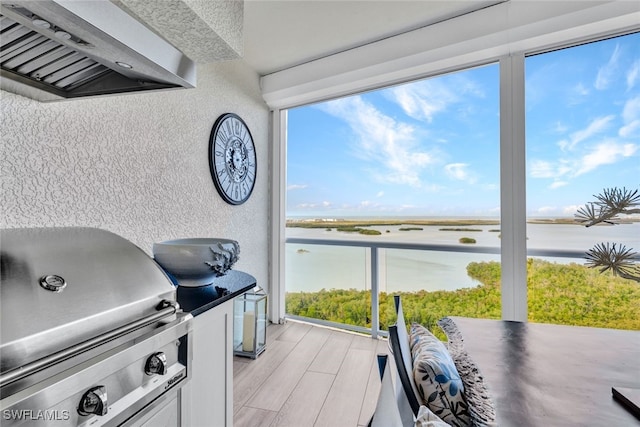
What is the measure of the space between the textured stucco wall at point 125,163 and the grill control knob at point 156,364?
2.88 ft

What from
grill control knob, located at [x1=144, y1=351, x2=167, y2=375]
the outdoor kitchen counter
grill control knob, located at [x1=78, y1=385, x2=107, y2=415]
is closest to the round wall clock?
the outdoor kitchen counter

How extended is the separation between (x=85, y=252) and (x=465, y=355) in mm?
1271

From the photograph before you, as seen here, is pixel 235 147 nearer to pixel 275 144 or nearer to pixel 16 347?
pixel 275 144

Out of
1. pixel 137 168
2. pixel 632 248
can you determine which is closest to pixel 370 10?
pixel 137 168

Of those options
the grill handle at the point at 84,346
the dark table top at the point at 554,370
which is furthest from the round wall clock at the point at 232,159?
the dark table top at the point at 554,370

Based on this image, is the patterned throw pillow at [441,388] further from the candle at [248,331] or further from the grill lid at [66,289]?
the candle at [248,331]

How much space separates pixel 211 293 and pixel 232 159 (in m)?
1.61

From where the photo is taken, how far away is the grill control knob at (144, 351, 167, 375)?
2.73ft

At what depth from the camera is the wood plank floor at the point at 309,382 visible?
1.78 m

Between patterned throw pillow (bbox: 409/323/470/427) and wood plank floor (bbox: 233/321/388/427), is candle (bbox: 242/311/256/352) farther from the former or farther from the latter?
patterned throw pillow (bbox: 409/323/470/427)

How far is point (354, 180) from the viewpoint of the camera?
317cm

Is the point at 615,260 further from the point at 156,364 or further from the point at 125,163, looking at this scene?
the point at 125,163

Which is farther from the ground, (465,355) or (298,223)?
(298,223)

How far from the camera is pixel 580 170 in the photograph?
212 centimetres
